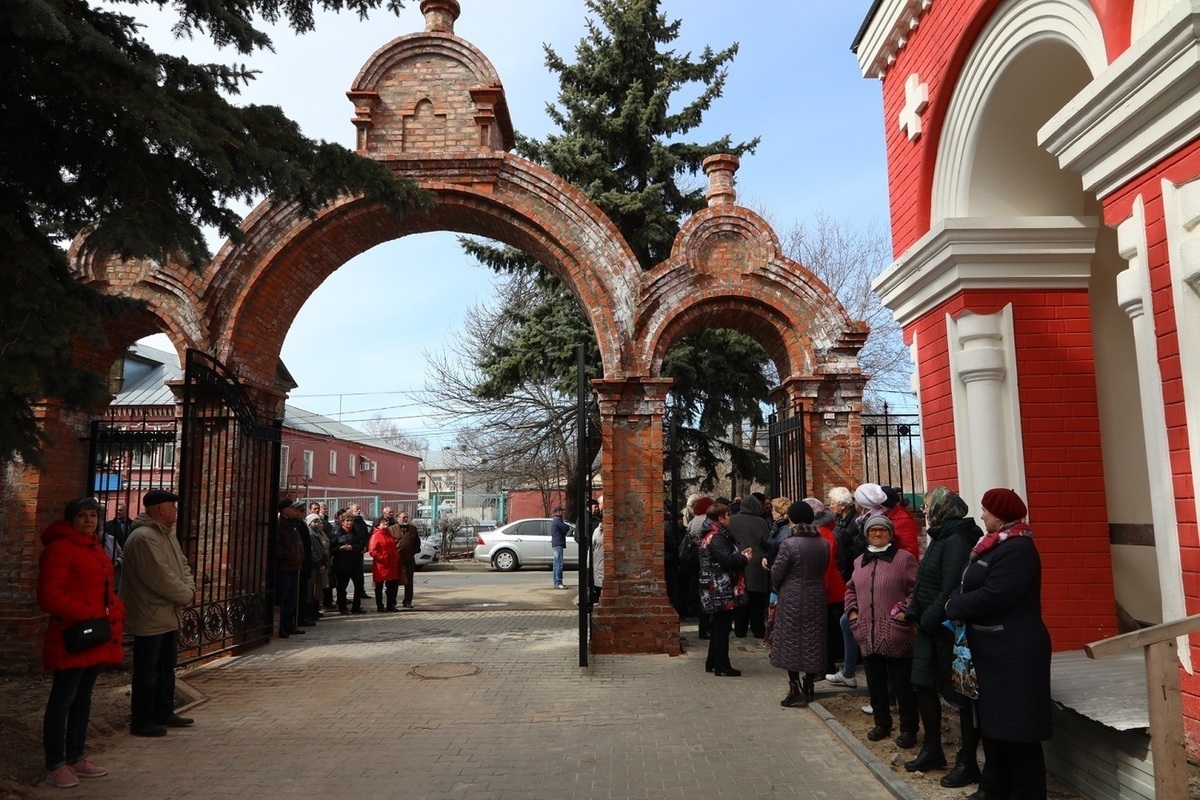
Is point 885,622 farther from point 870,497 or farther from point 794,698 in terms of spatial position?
point 794,698

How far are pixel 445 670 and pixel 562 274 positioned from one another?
4.83 meters

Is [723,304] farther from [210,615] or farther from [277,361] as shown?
[210,615]

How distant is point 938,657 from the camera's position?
478cm

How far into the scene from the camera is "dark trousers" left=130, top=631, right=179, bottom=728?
19.9 feet

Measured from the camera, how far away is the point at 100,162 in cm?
528

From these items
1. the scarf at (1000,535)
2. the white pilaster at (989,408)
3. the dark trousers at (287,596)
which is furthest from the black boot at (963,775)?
the dark trousers at (287,596)

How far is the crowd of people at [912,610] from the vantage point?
405cm

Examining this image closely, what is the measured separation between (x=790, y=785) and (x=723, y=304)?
622cm

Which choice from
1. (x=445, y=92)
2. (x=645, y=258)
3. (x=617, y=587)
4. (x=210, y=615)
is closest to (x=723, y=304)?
(x=617, y=587)

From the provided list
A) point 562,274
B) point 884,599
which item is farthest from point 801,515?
point 562,274

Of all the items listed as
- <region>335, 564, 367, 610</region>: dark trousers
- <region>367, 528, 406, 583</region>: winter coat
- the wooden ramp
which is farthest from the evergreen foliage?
<region>335, 564, 367, 610</region>: dark trousers

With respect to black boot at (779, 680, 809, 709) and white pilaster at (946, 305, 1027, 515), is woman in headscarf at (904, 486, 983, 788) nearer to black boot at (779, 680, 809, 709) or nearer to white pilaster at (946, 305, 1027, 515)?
white pilaster at (946, 305, 1027, 515)

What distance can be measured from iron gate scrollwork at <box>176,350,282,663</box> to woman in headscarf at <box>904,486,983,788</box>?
275 inches

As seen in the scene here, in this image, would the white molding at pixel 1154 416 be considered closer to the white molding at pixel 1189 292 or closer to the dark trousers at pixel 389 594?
the white molding at pixel 1189 292
